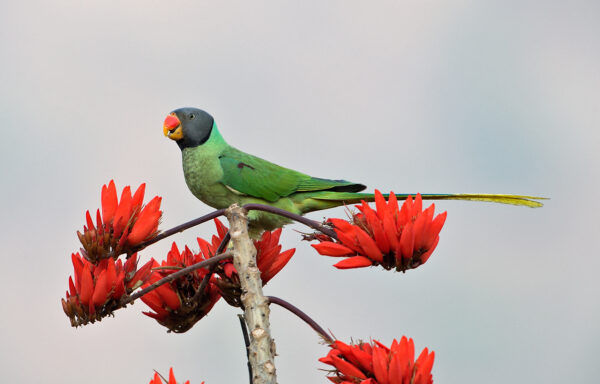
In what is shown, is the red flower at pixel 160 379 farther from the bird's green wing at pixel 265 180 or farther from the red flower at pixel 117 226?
the bird's green wing at pixel 265 180

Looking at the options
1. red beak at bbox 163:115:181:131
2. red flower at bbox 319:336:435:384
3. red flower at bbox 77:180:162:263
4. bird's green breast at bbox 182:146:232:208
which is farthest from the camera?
bird's green breast at bbox 182:146:232:208

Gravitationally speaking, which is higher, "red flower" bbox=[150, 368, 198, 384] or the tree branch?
the tree branch

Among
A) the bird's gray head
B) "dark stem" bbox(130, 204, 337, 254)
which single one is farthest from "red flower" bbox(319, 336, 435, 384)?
the bird's gray head

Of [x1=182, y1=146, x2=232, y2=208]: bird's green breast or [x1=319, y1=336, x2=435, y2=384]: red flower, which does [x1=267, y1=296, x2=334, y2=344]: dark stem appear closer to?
[x1=319, y1=336, x2=435, y2=384]: red flower

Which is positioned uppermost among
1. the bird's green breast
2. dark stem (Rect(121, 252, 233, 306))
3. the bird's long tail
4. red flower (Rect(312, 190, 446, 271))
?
the bird's green breast

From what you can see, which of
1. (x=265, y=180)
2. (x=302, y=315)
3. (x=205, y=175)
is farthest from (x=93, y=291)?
(x=265, y=180)

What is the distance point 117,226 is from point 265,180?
2031 mm

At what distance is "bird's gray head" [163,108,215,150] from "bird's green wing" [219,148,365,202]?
230mm

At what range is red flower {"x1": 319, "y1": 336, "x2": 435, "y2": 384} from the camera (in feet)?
8.25

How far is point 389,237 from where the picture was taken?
2.66 metres

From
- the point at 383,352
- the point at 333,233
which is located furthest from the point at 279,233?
the point at 383,352

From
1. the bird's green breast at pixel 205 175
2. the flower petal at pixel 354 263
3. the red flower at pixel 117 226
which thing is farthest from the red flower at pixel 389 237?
the bird's green breast at pixel 205 175

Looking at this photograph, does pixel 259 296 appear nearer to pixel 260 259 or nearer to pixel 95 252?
pixel 260 259

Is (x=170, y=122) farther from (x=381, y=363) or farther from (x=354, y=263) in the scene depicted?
(x=381, y=363)
